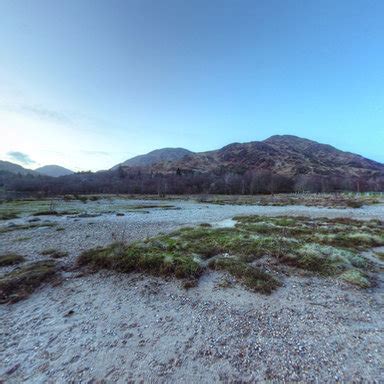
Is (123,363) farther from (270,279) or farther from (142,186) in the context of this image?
(142,186)

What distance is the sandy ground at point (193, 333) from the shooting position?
414 cm

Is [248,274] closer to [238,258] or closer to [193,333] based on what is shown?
[238,258]

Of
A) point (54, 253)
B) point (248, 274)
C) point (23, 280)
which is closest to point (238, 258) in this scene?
point (248, 274)

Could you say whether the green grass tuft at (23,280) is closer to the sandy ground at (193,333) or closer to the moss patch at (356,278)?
the sandy ground at (193,333)

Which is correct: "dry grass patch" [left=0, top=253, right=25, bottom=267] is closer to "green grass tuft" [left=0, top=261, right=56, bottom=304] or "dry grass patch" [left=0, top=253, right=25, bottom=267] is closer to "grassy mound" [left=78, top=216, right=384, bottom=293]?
"green grass tuft" [left=0, top=261, right=56, bottom=304]

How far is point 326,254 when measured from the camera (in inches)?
400

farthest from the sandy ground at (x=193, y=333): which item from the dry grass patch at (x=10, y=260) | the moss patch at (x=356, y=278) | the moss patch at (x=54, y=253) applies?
the dry grass patch at (x=10, y=260)

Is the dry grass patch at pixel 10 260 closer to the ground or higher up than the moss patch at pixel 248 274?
closer to the ground

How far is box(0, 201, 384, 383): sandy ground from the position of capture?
4141 mm

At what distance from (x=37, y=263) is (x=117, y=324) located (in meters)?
6.91

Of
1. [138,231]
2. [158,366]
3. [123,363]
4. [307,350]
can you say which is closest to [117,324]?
[123,363]

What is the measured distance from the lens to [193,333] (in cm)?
526

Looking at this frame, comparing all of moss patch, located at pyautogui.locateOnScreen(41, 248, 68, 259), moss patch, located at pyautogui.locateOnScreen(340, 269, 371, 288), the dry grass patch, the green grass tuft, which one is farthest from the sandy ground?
the dry grass patch

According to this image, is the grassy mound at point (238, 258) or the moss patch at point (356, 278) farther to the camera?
the grassy mound at point (238, 258)
